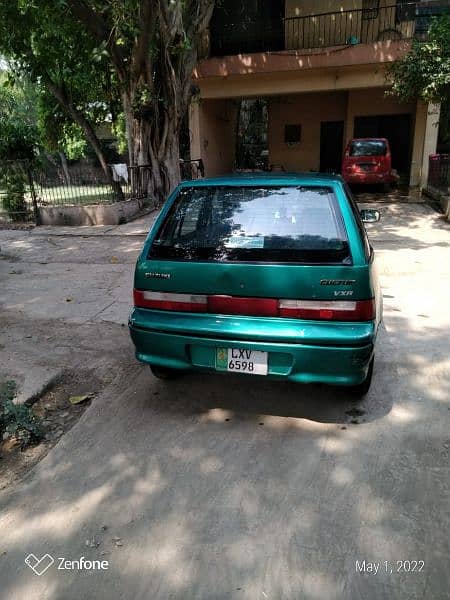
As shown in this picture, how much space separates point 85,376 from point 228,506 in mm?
2039

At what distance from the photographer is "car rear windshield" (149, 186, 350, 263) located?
296 centimetres

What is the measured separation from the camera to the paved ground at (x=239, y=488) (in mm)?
2045

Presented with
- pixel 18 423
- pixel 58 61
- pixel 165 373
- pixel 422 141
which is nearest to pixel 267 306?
pixel 165 373

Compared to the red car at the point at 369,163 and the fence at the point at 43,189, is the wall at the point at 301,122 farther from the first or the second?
the fence at the point at 43,189

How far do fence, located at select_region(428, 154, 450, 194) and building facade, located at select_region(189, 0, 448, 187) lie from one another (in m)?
1.37

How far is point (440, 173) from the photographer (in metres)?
12.8

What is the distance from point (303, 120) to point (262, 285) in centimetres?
1821

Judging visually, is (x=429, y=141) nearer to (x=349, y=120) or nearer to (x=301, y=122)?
(x=349, y=120)

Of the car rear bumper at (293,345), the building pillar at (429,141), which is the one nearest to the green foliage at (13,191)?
the car rear bumper at (293,345)

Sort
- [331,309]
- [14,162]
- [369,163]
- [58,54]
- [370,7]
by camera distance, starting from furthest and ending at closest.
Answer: [370,7]
[369,163]
[58,54]
[14,162]
[331,309]

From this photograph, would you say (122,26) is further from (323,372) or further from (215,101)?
(323,372)

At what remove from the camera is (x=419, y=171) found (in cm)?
1620

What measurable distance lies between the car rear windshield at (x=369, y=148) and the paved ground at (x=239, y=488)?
11.1m

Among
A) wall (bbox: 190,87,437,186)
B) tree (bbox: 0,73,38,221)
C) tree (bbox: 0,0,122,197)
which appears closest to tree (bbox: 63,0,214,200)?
tree (bbox: 0,0,122,197)
